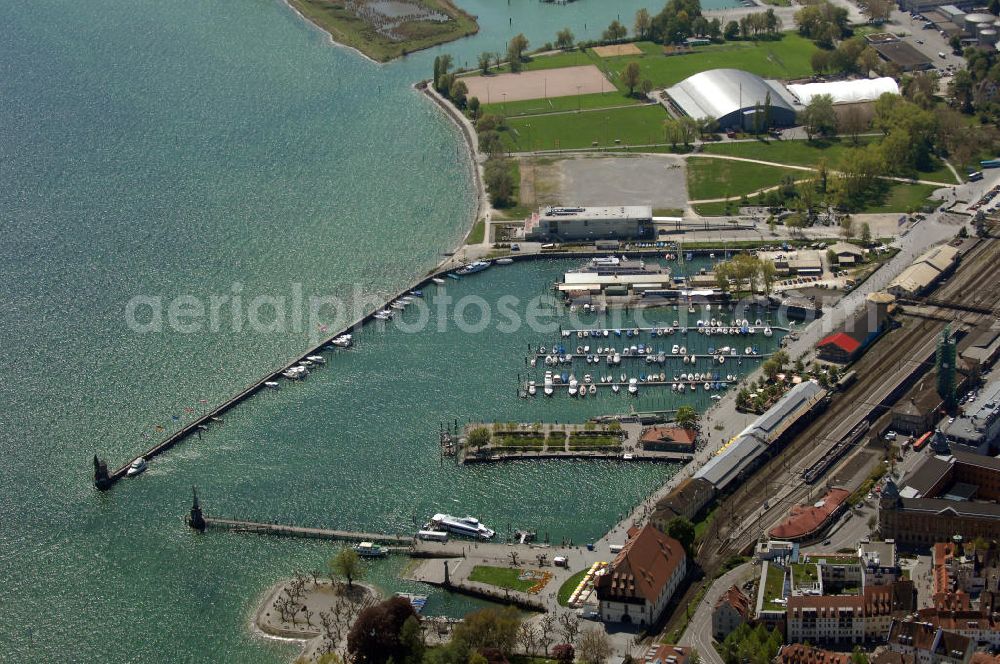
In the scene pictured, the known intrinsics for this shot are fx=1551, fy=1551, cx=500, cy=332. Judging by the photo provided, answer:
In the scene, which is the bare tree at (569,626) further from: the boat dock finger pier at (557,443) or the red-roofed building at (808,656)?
the boat dock finger pier at (557,443)

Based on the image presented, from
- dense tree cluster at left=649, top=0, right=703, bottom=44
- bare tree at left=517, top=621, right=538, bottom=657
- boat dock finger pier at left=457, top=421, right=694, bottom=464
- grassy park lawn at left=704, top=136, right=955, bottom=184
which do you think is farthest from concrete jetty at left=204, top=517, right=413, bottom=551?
dense tree cluster at left=649, top=0, right=703, bottom=44

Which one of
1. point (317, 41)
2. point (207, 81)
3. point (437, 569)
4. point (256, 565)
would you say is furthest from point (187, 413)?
point (317, 41)

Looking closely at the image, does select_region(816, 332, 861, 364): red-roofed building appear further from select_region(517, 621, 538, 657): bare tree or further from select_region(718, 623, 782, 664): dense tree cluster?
select_region(517, 621, 538, 657): bare tree

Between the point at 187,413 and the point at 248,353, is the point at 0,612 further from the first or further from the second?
the point at 248,353

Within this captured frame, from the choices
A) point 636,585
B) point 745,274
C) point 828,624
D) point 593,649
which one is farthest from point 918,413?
point 593,649

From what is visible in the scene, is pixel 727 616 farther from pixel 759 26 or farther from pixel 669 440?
pixel 759 26

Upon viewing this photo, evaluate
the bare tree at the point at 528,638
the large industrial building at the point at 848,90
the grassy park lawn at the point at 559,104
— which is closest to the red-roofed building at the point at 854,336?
the bare tree at the point at 528,638

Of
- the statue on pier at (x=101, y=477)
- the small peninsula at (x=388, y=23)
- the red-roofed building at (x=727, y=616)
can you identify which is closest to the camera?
the red-roofed building at (x=727, y=616)
